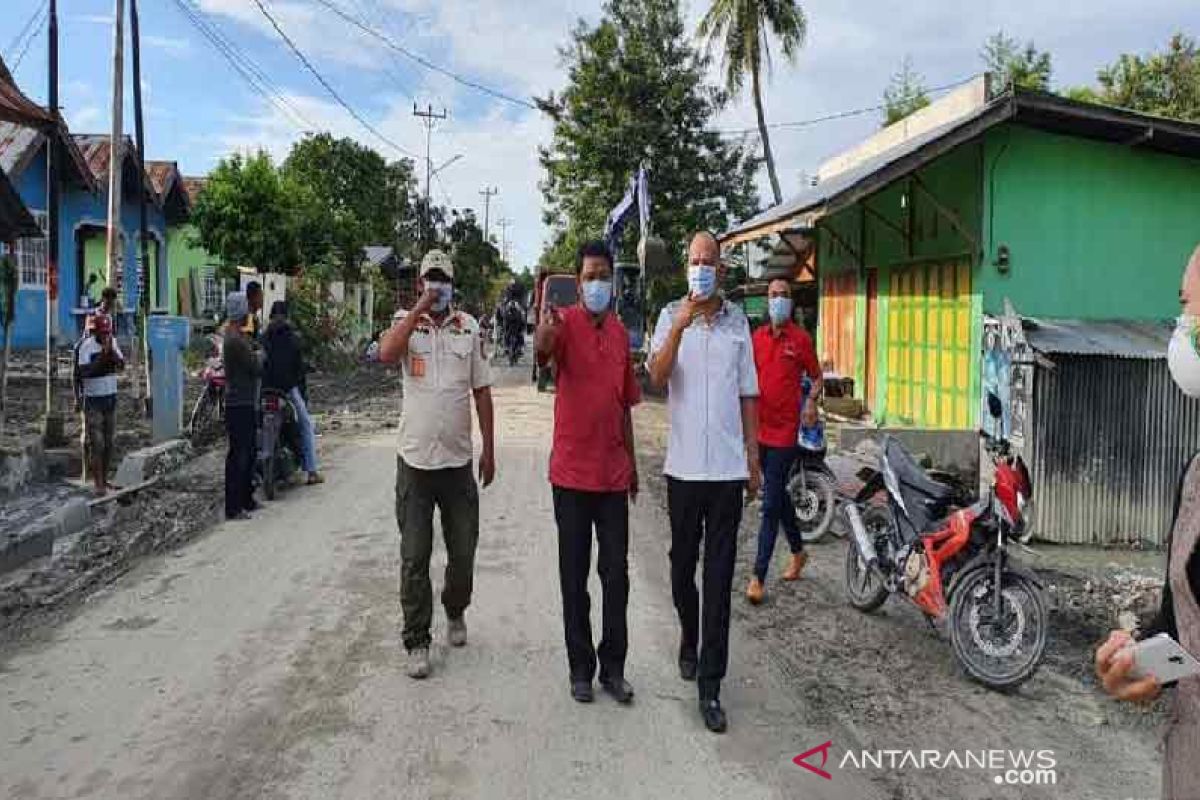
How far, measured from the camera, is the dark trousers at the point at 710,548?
432cm

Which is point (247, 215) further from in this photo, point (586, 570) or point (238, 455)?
point (586, 570)

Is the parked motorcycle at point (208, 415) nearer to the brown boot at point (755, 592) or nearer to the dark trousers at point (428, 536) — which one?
the dark trousers at point (428, 536)

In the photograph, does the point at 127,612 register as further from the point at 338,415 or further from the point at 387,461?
the point at 338,415

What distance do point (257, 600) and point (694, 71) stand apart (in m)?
24.9

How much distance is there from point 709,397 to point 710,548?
2.20ft

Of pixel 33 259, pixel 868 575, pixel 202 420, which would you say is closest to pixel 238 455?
pixel 202 420

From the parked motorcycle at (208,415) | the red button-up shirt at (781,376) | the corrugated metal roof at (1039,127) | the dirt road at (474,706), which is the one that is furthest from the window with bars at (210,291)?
the red button-up shirt at (781,376)

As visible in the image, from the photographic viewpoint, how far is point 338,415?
1570 centimetres

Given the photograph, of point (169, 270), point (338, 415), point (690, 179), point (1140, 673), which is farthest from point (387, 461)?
point (169, 270)

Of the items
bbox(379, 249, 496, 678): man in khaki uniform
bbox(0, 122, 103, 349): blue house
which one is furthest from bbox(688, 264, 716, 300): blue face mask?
bbox(0, 122, 103, 349): blue house

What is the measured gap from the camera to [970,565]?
5008mm

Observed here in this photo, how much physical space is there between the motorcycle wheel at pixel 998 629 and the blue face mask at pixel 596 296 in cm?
231

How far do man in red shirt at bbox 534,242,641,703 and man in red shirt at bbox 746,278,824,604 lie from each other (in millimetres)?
1801

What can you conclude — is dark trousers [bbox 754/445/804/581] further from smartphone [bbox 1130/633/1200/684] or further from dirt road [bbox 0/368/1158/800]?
smartphone [bbox 1130/633/1200/684]
